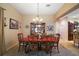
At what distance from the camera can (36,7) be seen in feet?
10.2

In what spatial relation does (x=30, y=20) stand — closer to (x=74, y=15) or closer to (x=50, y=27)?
(x=50, y=27)

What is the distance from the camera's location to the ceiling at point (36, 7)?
2.99 metres

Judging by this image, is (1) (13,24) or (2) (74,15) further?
(2) (74,15)

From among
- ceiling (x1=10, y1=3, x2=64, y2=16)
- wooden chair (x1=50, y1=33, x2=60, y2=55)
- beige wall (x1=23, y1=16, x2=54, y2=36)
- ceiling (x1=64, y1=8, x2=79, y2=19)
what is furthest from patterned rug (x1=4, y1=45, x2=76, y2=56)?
ceiling (x1=10, y1=3, x2=64, y2=16)

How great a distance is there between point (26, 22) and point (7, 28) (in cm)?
53

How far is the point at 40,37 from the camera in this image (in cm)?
333

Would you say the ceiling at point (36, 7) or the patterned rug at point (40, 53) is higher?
the ceiling at point (36, 7)

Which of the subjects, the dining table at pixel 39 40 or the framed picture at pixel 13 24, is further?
the dining table at pixel 39 40

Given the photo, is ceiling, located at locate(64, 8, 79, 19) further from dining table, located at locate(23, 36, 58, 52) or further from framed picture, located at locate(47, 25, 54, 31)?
dining table, located at locate(23, 36, 58, 52)

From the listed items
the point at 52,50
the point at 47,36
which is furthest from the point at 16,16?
the point at 52,50

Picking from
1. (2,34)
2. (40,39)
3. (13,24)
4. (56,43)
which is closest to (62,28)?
(56,43)

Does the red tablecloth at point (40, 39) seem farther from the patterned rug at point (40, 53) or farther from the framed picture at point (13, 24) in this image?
the framed picture at point (13, 24)

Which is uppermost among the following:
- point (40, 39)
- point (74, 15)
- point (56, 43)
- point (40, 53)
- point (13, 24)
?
point (74, 15)

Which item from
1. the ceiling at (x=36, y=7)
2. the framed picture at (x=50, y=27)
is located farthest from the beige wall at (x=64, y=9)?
the framed picture at (x=50, y=27)
